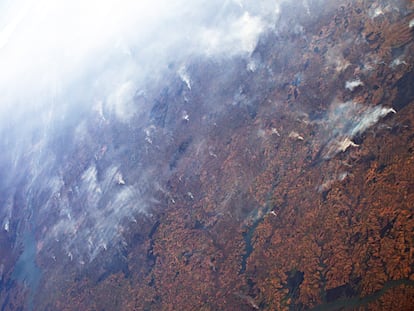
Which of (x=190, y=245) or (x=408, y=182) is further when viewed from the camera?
(x=190, y=245)

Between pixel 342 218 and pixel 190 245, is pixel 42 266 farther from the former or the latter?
pixel 342 218

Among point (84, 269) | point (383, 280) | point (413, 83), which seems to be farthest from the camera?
point (84, 269)

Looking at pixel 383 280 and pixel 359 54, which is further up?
pixel 359 54

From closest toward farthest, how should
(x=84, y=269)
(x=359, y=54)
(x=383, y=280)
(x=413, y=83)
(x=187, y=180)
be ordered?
1. (x=383, y=280)
2. (x=413, y=83)
3. (x=359, y=54)
4. (x=187, y=180)
5. (x=84, y=269)

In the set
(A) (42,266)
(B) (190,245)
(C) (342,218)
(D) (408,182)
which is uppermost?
(D) (408,182)

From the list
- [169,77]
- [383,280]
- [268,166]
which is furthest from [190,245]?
[169,77]

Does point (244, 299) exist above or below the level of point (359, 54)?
below

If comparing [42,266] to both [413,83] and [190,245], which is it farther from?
[413,83]

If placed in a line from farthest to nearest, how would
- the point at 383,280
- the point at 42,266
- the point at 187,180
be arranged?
the point at 42,266, the point at 187,180, the point at 383,280

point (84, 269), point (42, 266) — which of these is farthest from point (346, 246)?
point (42, 266)
